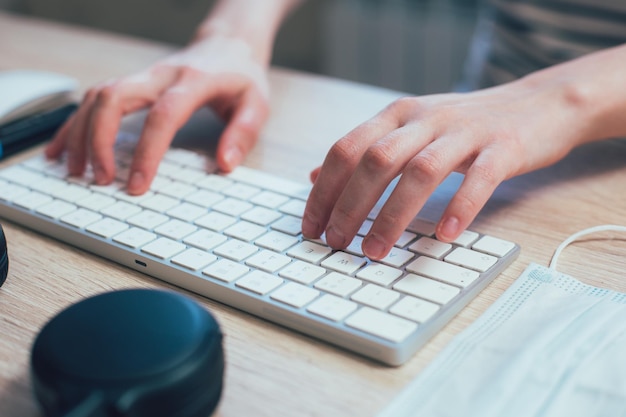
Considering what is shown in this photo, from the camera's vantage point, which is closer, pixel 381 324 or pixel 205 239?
pixel 381 324

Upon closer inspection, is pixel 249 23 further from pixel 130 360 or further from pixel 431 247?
pixel 130 360

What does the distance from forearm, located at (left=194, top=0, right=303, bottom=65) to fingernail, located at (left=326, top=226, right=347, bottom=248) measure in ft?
1.50

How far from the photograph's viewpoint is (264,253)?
53cm

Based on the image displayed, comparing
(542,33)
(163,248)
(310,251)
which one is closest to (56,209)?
(163,248)

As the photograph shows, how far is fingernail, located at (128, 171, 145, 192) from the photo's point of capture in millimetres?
652

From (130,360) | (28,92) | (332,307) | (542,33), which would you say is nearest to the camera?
(130,360)

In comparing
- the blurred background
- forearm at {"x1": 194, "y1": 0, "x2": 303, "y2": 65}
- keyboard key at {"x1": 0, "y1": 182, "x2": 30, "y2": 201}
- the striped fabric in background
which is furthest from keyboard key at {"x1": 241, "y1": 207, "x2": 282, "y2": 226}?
the blurred background

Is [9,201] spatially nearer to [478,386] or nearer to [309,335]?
[309,335]

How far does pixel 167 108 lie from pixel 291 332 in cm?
35

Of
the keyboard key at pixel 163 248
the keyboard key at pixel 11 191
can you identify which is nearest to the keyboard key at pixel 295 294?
the keyboard key at pixel 163 248

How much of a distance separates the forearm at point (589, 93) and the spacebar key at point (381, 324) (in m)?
0.31

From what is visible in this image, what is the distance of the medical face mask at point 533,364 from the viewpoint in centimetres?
39

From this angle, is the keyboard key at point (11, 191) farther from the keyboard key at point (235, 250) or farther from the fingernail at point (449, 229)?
the fingernail at point (449, 229)

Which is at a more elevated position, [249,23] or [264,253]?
[249,23]
